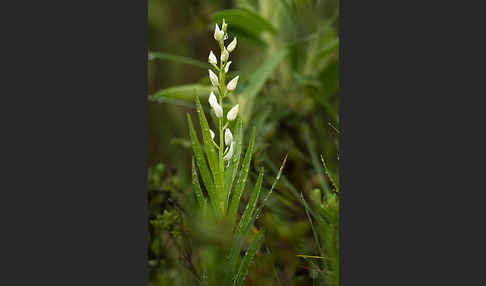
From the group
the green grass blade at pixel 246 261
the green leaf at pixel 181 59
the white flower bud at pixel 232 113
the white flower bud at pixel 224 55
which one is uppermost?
the green leaf at pixel 181 59

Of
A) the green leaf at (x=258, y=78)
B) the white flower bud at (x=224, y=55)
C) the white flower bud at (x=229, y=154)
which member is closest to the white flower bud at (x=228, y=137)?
the white flower bud at (x=229, y=154)

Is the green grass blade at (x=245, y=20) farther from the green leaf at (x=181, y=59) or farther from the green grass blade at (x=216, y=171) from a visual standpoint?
the green grass blade at (x=216, y=171)

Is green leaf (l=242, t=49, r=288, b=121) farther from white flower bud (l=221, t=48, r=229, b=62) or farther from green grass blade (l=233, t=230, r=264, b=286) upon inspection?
green grass blade (l=233, t=230, r=264, b=286)

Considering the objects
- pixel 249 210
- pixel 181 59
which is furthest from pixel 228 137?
pixel 181 59

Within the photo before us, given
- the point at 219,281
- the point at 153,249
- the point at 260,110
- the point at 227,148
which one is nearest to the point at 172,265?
the point at 153,249

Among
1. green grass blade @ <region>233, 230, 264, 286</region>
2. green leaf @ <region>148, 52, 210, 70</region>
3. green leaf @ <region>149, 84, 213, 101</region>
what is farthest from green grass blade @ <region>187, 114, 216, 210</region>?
green leaf @ <region>148, 52, 210, 70</region>

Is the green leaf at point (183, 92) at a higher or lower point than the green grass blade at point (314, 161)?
higher
